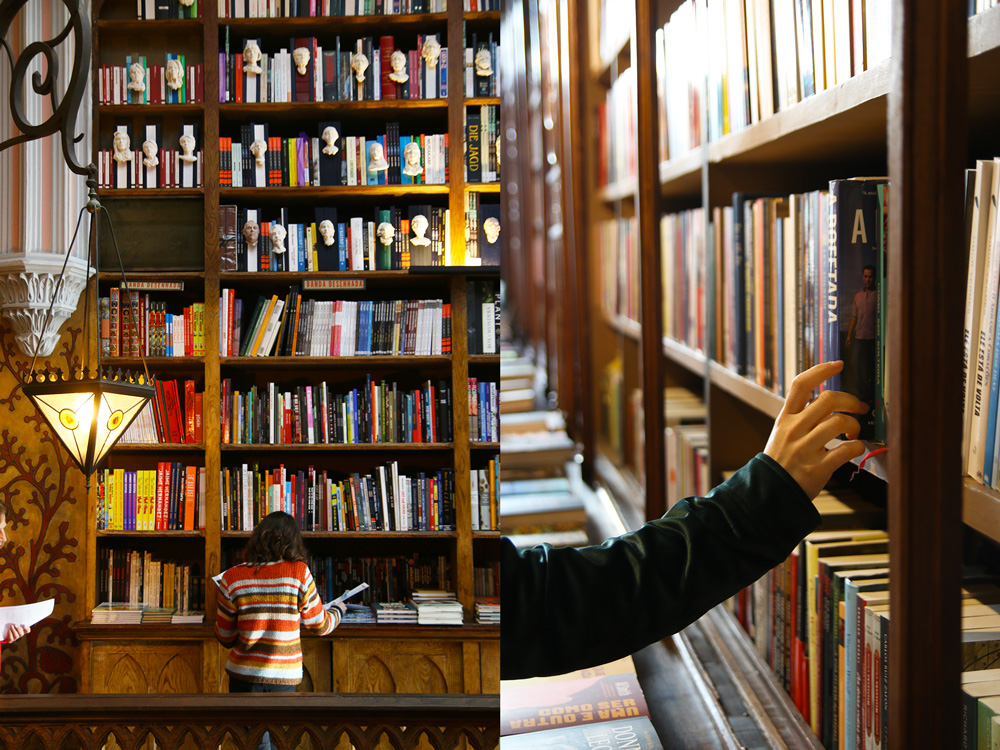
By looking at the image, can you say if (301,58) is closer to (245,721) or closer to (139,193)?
(139,193)

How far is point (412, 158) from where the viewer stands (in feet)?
6.00

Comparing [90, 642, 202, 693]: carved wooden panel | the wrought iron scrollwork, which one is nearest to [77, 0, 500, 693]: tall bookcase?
[90, 642, 202, 693]: carved wooden panel

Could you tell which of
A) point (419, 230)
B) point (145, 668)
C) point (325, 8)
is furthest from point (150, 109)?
point (145, 668)

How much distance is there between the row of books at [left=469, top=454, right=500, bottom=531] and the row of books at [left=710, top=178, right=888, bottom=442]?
760mm

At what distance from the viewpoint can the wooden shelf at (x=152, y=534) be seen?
5.90 feet

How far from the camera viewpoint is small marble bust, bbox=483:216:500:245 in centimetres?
185

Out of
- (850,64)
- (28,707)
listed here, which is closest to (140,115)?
(28,707)

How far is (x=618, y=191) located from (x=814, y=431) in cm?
171

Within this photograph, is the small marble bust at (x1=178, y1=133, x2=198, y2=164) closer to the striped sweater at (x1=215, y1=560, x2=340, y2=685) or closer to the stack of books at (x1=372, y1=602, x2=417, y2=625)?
the striped sweater at (x1=215, y1=560, x2=340, y2=685)

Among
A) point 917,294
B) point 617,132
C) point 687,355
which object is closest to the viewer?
point 917,294

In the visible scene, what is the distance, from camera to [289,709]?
177 cm

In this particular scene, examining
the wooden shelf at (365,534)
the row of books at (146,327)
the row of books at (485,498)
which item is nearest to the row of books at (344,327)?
the row of books at (146,327)

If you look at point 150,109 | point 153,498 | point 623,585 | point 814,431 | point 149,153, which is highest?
point 150,109

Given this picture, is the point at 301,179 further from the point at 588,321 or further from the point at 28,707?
the point at 28,707
